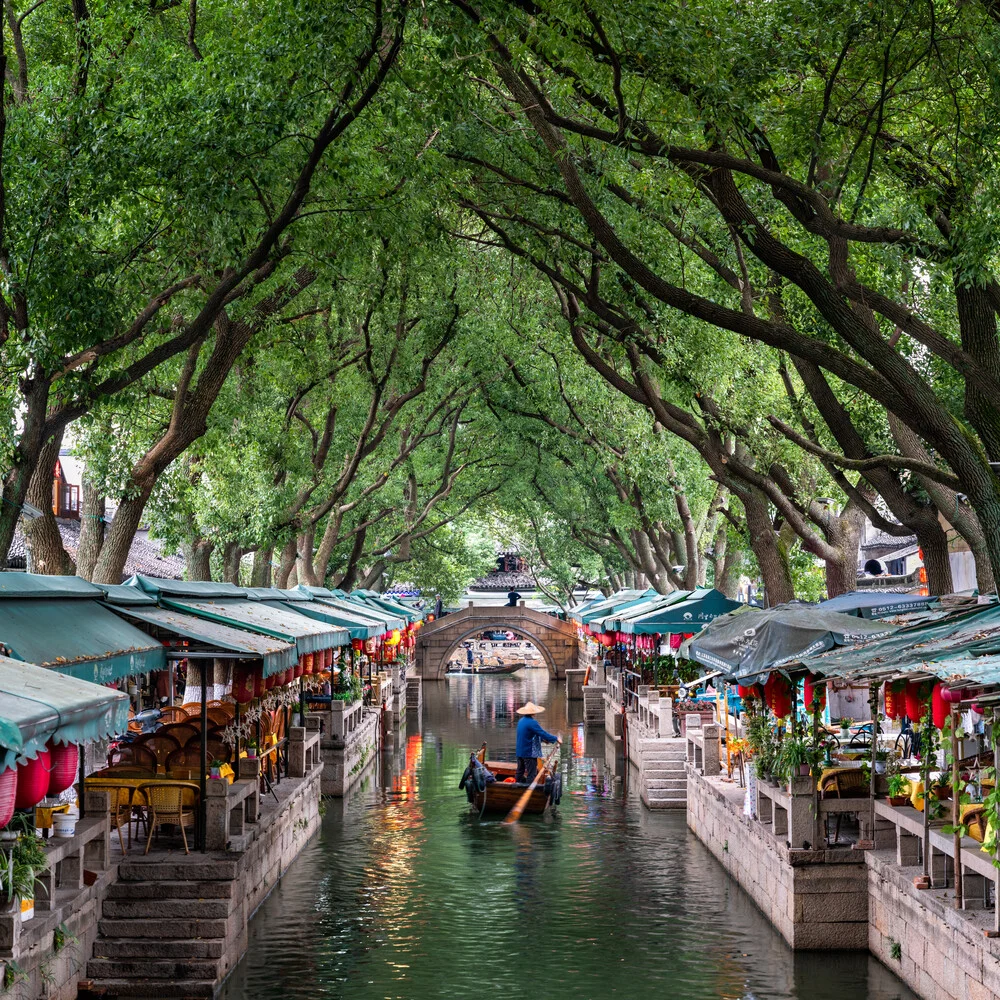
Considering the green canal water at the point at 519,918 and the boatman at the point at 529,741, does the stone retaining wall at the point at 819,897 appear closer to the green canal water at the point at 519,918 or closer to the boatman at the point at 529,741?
the green canal water at the point at 519,918

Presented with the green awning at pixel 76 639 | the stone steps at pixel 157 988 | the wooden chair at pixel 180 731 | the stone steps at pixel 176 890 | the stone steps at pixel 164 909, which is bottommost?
the stone steps at pixel 157 988

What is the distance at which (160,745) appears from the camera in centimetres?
1310

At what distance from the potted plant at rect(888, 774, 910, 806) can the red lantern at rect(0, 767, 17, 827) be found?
7.64 meters

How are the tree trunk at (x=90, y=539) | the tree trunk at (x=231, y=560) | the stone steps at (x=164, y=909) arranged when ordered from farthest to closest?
the tree trunk at (x=231, y=560), the tree trunk at (x=90, y=539), the stone steps at (x=164, y=909)

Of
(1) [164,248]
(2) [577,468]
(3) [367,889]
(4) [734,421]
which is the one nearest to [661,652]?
(2) [577,468]

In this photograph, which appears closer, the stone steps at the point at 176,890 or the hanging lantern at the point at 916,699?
the hanging lantern at the point at 916,699

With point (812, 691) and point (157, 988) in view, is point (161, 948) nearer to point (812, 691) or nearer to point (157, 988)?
point (157, 988)

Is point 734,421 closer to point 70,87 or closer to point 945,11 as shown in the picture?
point 945,11

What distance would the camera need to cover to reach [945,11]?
1120cm

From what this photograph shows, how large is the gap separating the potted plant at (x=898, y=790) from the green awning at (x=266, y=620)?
6.64 m

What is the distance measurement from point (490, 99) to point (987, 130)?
7.60 metres

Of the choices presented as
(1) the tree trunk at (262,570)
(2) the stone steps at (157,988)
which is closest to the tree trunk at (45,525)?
(2) the stone steps at (157,988)

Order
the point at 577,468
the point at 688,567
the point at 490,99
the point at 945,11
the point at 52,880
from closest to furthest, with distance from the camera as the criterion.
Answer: the point at 52,880 < the point at 945,11 < the point at 490,99 < the point at 688,567 < the point at 577,468

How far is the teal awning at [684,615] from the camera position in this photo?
20875 mm
